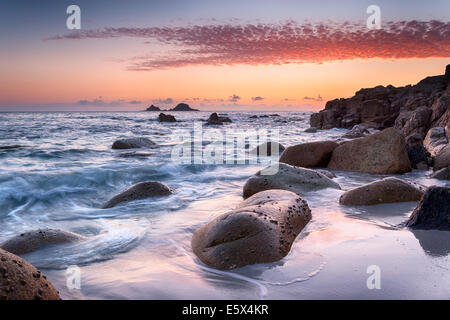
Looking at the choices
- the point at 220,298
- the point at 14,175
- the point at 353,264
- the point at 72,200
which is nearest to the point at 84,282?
the point at 220,298

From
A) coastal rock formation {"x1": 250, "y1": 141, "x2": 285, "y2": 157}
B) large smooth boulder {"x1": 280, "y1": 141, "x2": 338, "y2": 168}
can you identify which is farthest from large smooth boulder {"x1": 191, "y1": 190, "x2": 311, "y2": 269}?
coastal rock formation {"x1": 250, "y1": 141, "x2": 285, "y2": 157}

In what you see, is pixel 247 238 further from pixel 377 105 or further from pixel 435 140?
pixel 377 105

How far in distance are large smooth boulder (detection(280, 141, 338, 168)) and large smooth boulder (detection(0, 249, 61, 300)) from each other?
23.0 ft

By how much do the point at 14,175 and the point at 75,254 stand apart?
18.7 feet

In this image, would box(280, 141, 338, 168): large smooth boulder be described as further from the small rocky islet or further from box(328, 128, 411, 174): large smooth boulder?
box(328, 128, 411, 174): large smooth boulder

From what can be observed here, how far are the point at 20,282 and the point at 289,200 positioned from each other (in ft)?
9.69

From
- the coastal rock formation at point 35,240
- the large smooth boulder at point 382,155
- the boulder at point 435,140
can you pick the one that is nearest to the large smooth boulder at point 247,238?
the coastal rock formation at point 35,240

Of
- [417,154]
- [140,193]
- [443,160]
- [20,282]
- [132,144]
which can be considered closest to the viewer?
[20,282]

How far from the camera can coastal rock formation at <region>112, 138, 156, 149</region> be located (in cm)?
1313

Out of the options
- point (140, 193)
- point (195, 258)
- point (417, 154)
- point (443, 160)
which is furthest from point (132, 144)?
point (195, 258)

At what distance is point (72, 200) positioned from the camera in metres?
6.38

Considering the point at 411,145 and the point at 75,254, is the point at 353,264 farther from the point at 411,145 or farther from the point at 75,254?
the point at 411,145

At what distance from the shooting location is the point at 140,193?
5.76 metres

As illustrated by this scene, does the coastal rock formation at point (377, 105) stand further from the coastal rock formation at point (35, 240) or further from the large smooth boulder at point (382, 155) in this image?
the coastal rock formation at point (35, 240)
